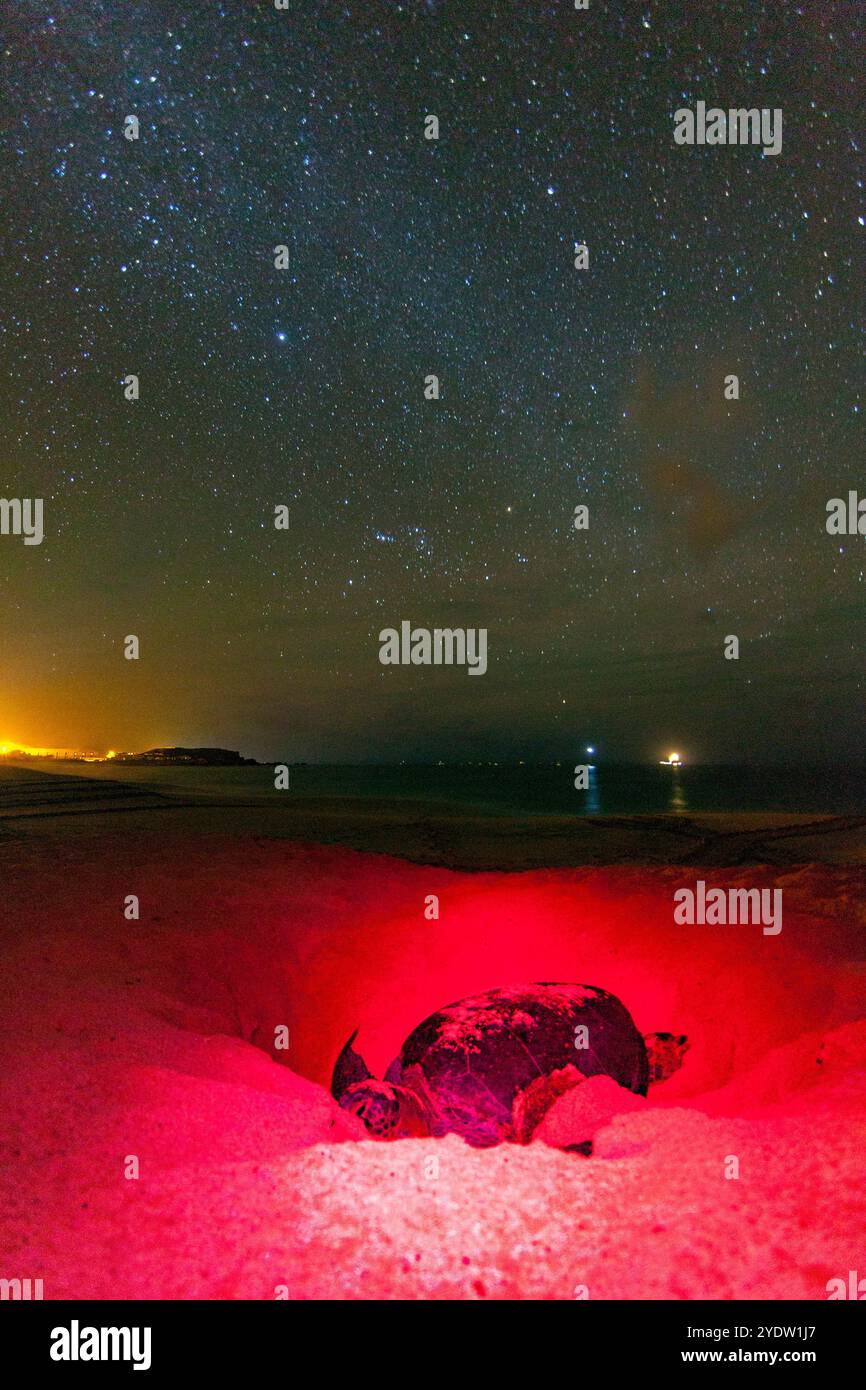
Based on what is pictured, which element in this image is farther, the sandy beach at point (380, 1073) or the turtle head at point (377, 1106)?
the turtle head at point (377, 1106)

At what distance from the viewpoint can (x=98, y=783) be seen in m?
33.2

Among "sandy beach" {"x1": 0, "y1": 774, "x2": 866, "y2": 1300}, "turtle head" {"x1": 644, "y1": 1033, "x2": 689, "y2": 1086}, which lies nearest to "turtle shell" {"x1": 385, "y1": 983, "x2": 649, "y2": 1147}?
"sandy beach" {"x1": 0, "y1": 774, "x2": 866, "y2": 1300}

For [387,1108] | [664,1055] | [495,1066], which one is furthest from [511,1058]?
[664,1055]

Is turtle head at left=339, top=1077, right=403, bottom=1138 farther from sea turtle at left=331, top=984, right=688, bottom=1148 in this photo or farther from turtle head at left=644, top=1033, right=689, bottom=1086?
turtle head at left=644, top=1033, right=689, bottom=1086

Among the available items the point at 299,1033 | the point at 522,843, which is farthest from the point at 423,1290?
the point at 522,843

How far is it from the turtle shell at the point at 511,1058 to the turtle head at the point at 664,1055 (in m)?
0.59

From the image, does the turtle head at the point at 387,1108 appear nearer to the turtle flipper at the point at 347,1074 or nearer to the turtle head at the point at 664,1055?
the turtle flipper at the point at 347,1074

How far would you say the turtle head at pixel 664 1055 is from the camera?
567 centimetres

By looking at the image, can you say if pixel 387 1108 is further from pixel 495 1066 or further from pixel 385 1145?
pixel 385 1145

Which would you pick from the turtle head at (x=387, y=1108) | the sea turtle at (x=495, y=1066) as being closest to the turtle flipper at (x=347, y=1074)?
the sea turtle at (x=495, y=1066)

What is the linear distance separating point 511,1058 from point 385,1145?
1.46m

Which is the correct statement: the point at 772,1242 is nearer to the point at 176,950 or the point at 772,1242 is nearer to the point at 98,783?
the point at 176,950

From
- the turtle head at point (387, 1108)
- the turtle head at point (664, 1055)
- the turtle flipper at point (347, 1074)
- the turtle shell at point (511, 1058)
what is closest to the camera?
the turtle shell at point (511, 1058)

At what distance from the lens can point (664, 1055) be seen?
5.71 m
